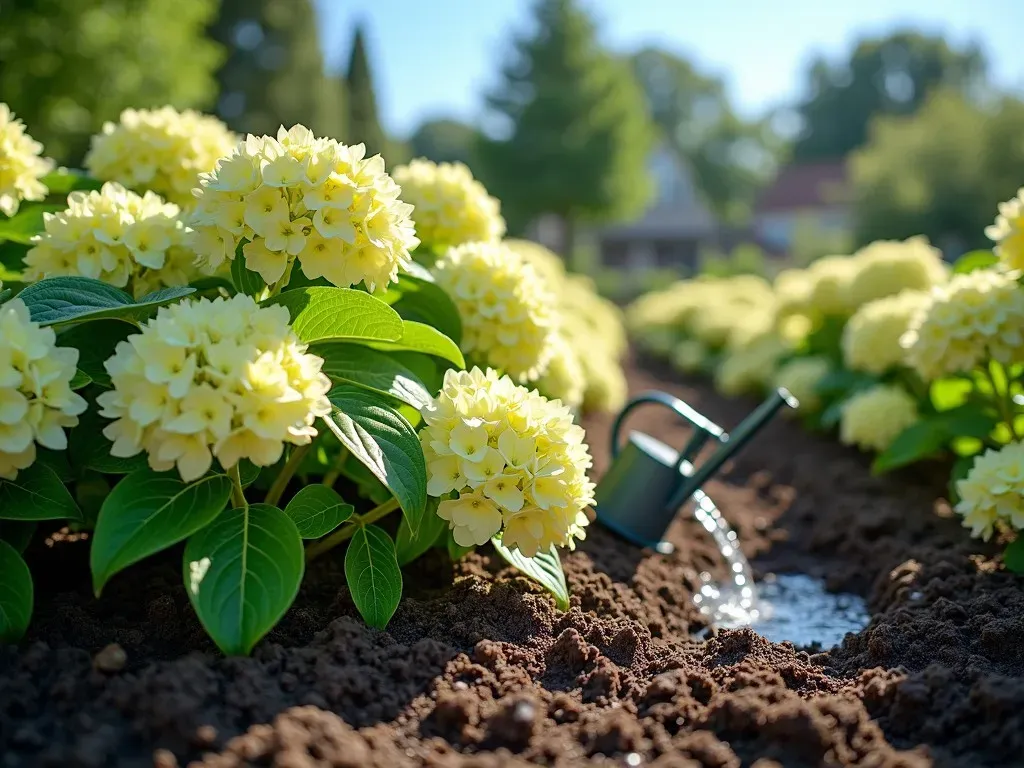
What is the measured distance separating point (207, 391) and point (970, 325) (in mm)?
2322

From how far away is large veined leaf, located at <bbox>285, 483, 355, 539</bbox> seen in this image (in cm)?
188

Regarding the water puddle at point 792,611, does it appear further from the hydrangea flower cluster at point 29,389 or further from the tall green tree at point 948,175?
the tall green tree at point 948,175

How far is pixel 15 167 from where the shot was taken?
2395 millimetres

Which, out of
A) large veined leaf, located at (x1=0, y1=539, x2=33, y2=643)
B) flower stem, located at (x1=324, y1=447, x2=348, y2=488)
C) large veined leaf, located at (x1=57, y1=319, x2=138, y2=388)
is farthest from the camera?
flower stem, located at (x1=324, y1=447, x2=348, y2=488)

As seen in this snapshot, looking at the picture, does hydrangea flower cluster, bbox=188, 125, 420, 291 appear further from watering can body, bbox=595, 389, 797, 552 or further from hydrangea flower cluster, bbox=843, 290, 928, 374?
hydrangea flower cluster, bbox=843, 290, 928, 374

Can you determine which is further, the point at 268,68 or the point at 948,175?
the point at 268,68

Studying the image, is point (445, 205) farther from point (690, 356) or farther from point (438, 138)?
point (438, 138)

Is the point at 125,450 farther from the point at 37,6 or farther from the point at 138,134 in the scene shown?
the point at 37,6

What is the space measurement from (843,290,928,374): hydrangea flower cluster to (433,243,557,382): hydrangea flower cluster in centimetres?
216

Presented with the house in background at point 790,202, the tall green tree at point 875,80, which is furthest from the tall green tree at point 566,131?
the tall green tree at point 875,80

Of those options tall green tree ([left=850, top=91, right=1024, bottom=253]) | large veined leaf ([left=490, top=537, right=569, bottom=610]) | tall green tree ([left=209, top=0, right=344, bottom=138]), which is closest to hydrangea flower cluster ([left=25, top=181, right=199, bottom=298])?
large veined leaf ([left=490, top=537, right=569, bottom=610])

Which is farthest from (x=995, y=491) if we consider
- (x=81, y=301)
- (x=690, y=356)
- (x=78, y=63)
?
(x=78, y=63)

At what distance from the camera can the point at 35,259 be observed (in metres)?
2.17

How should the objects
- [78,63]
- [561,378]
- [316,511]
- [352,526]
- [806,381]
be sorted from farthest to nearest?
[78,63]
[806,381]
[561,378]
[352,526]
[316,511]
